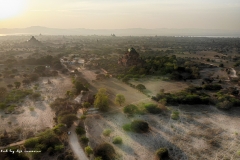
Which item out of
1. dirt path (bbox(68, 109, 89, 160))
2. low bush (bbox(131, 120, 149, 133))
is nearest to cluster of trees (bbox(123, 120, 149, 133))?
low bush (bbox(131, 120, 149, 133))

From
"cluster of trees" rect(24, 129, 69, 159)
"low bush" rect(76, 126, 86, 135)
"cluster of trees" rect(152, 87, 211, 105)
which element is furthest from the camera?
"cluster of trees" rect(152, 87, 211, 105)

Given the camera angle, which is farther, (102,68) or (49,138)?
(102,68)

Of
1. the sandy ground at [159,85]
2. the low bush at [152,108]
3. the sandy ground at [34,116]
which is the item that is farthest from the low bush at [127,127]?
the sandy ground at [159,85]

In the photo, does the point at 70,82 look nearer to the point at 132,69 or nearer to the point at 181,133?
the point at 132,69

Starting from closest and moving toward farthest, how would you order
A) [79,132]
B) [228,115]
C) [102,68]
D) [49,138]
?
[49,138], [79,132], [228,115], [102,68]

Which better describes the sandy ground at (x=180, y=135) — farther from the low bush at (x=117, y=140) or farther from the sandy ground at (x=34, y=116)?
the sandy ground at (x=34, y=116)

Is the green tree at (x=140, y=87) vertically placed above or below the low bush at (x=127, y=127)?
above

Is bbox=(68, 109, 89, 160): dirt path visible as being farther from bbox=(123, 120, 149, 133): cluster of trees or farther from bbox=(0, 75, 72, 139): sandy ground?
bbox=(123, 120, 149, 133): cluster of trees

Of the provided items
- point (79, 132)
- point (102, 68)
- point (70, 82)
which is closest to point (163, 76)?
point (102, 68)
